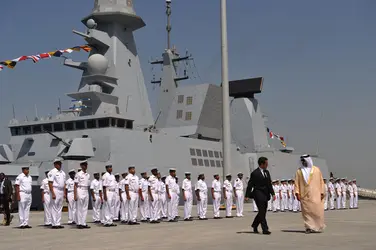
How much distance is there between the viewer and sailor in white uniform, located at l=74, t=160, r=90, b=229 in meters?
12.2

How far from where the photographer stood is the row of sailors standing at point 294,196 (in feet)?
76.2

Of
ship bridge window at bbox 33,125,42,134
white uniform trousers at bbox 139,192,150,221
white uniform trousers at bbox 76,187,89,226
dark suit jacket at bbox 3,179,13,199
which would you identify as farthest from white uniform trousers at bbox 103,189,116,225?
ship bridge window at bbox 33,125,42,134

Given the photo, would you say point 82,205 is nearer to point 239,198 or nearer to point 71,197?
point 71,197

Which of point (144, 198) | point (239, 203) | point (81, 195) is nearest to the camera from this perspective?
point (81, 195)

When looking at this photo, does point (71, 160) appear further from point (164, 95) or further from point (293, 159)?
point (293, 159)

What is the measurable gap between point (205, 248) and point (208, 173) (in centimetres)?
2404

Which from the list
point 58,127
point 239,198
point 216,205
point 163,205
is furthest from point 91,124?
point 216,205

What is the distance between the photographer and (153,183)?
1448cm

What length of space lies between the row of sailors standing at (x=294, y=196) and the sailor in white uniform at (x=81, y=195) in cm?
1038

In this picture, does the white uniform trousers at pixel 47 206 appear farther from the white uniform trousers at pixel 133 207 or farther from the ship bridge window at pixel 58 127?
the ship bridge window at pixel 58 127

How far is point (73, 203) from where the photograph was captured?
13.5 m

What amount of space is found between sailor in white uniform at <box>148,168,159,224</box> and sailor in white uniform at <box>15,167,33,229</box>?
133 inches

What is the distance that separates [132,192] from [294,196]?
1150cm

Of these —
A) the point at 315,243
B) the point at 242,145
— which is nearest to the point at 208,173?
the point at 242,145
